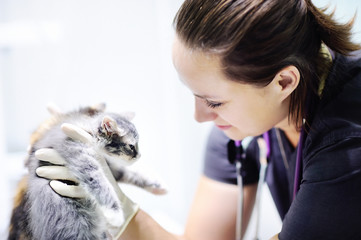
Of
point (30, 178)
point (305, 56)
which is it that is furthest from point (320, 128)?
point (30, 178)

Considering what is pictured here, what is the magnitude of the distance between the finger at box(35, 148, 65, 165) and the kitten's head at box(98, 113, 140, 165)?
0.11 m

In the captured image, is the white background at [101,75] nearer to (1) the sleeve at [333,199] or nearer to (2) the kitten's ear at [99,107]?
(2) the kitten's ear at [99,107]

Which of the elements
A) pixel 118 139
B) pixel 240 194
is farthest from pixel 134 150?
pixel 240 194

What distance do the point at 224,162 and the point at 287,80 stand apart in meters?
0.39

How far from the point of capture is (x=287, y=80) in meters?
0.74

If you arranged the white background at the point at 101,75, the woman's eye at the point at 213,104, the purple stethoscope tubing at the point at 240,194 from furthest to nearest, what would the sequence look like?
the white background at the point at 101,75
the purple stethoscope tubing at the point at 240,194
the woman's eye at the point at 213,104

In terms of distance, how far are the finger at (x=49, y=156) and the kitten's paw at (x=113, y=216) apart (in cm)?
14

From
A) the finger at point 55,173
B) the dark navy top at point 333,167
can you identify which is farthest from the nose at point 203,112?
the finger at point 55,173

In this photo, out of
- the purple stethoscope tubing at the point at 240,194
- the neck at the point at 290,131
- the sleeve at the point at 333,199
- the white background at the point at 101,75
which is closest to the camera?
the sleeve at the point at 333,199

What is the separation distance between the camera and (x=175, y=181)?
4.58 feet

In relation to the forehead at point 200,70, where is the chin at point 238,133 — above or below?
below

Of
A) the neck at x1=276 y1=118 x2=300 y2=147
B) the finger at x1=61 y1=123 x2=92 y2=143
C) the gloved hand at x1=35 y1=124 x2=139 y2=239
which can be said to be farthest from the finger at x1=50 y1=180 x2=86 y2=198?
the neck at x1=276 y1=118 x2=300 y2=147

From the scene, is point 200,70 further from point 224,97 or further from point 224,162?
point 224,162

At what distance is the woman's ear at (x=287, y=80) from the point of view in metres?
0.71
